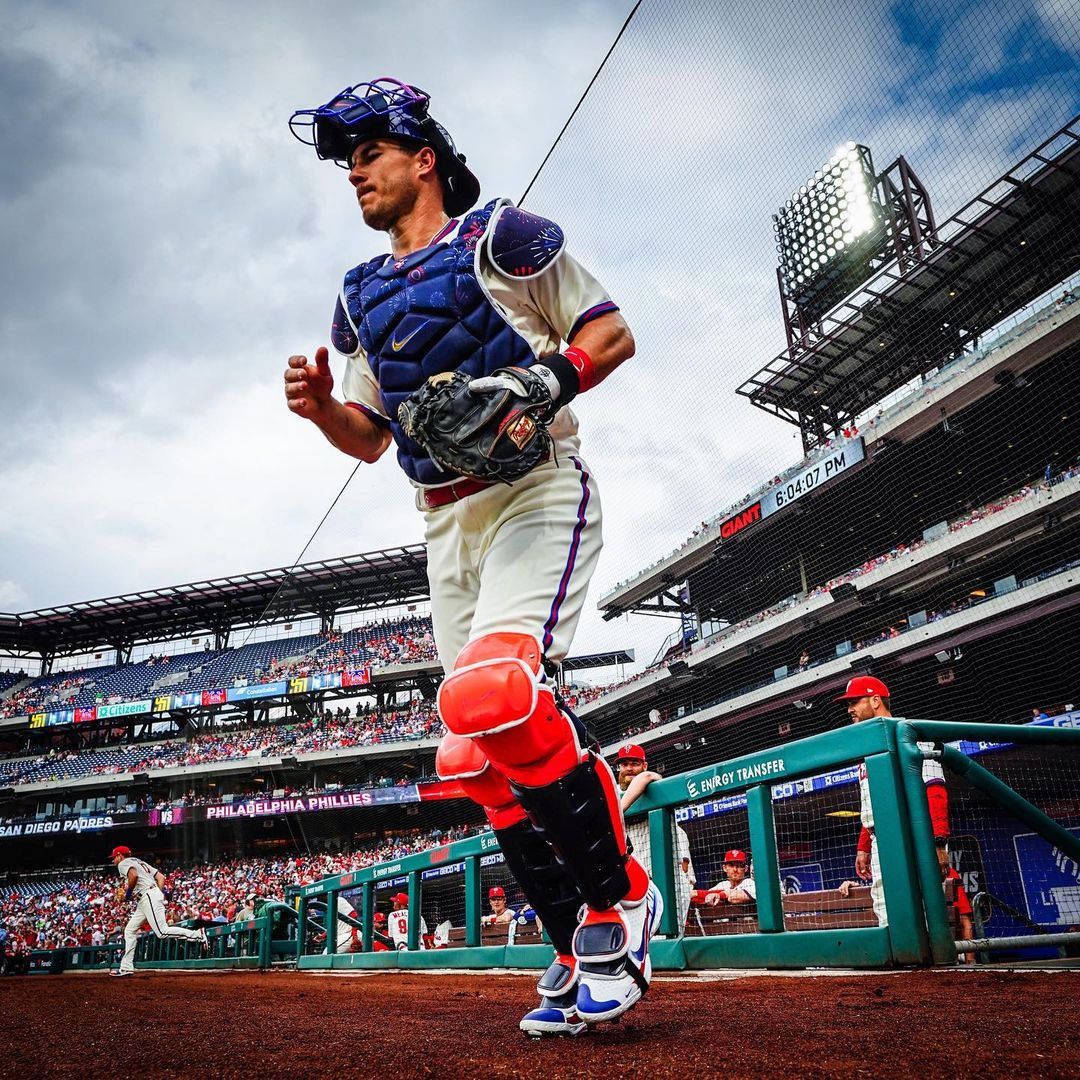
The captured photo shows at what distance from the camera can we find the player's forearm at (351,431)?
211cm

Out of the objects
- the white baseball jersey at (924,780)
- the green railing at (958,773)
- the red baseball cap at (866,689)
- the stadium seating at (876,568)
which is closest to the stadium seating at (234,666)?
the stadium seating at (876,568)

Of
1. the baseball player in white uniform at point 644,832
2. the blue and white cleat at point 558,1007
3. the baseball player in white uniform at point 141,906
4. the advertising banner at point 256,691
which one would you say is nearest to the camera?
the blue and white cleat at point 558,1007

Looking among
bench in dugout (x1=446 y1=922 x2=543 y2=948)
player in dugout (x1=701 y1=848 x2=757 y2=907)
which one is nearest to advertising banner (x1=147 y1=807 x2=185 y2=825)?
bench in dugout (x1=446 y1=922 x2=543 y2=948)

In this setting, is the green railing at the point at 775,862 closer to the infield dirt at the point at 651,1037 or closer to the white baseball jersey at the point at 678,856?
the white baseball jersey at the point at 678,856

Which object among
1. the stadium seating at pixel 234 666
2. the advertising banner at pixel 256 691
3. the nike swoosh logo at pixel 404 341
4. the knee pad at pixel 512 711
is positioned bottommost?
the knee pad at pixel 512 711

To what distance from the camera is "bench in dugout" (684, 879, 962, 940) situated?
10.2ft

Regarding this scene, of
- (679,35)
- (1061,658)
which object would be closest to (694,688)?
(1061,658)

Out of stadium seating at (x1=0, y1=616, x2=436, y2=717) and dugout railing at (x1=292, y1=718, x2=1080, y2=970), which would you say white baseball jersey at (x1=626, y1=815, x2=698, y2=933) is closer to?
dugout railing at (x1=292, y1=718, x2=1080, y2=970)

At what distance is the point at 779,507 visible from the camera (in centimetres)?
2161

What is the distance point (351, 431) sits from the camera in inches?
86.7

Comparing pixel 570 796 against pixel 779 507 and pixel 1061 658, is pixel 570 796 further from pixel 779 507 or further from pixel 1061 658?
pixel 779 507

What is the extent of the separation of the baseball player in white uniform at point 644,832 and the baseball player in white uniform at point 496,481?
111 centimetres

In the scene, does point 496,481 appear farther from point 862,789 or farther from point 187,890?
point 187,890

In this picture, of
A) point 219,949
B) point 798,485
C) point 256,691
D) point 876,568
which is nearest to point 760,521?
point 798,485
